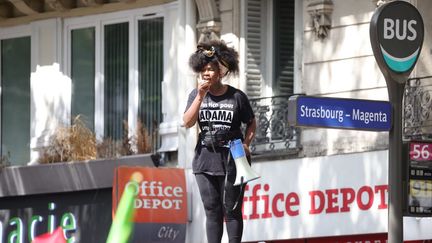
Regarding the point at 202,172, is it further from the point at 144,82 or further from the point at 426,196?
the point at 144,82

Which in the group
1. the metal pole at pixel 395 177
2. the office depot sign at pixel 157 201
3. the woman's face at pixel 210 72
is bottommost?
the office depot sign at pixel 157 201

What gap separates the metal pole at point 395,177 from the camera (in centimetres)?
1052

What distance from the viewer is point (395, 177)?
10656mm

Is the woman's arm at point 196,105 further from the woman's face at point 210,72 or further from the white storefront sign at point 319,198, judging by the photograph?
the white storefront sign at point 319,198

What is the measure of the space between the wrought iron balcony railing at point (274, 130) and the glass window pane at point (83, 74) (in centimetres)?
416

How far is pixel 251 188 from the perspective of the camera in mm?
21953

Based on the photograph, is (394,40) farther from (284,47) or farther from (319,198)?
(284,47)

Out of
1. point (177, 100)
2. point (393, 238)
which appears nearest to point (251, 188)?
point (177, 100)

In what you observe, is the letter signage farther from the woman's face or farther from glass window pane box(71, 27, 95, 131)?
glass window pane box(71, 27, 95, 131)

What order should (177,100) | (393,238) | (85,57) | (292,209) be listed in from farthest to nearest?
(85,57)
(177,100)
(292,209)
(393,238)

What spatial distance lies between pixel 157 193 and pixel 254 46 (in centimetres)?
268

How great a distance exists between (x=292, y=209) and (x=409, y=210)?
397 inches

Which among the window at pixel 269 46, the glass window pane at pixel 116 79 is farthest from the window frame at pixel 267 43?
the glass window pane at pixel 116 79

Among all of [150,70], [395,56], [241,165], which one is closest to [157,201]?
[150,70]
